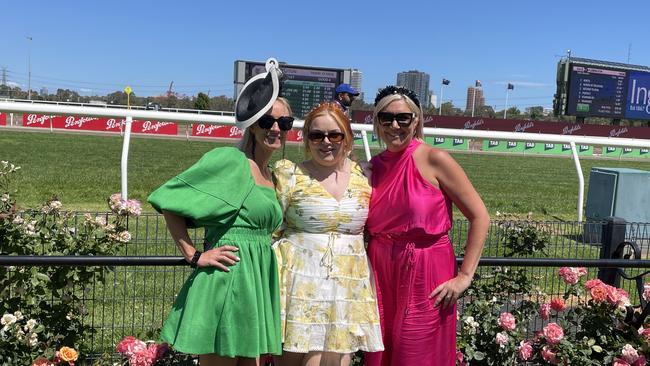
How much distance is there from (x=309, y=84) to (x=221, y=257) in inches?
838

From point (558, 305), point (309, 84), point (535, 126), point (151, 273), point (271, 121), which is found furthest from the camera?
point (535, 126)

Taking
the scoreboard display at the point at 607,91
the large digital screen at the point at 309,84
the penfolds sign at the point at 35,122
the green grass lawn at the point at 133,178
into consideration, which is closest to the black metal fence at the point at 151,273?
the green grass lawn at the point at 133,178

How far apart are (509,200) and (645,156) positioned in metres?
25.7

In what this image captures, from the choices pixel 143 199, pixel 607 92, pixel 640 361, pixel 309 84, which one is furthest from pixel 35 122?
pixel 607 92

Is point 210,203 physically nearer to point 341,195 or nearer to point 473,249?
point 341,195

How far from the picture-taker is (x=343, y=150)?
8.72ft

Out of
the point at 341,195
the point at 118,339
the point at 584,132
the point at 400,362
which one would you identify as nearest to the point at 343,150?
the point at 341,195

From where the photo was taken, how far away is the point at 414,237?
263 centimetres

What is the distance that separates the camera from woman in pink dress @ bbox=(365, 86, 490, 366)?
2.61 m

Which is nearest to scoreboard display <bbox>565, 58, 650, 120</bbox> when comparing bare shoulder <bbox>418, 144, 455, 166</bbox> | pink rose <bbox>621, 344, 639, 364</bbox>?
pink rose <bbox>621, 344, 639, 364</bbox>

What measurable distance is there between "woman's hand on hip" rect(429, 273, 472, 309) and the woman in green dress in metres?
0.71

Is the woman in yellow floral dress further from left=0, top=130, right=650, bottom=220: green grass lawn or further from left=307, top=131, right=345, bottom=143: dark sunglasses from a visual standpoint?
left=0, top=130, right=650, bottom=220: green grass lawn

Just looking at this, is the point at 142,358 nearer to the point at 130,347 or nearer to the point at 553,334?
the point at 130,347

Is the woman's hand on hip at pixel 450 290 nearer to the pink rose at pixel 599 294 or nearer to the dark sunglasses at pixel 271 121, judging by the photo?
the dark sunglasses at pixel 271 121
